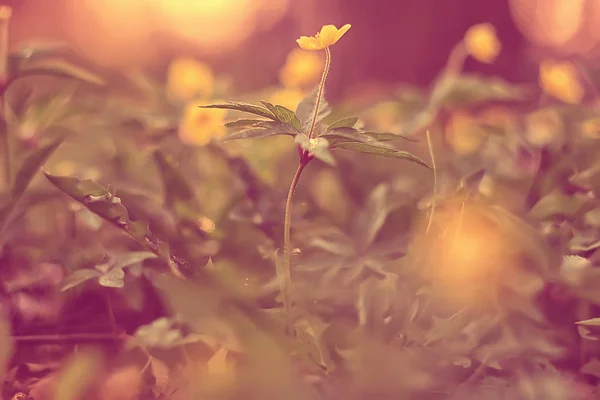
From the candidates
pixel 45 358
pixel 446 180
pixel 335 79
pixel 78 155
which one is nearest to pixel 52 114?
pixel 78 155

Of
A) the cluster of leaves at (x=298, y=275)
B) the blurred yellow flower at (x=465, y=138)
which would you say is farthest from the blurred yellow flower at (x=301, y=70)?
the cluster of leaves at (x=298, y=275)

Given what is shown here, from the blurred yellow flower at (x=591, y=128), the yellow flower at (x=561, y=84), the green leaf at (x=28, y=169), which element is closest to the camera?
the green leaf at (x=28, y=169)

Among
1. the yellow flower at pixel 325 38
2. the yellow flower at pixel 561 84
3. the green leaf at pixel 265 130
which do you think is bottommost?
the yellow flower at pixel 561 84

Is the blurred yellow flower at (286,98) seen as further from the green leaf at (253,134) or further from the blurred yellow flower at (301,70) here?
the green leaf at (253,134)

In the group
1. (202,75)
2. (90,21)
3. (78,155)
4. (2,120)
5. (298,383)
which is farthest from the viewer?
(90,21)

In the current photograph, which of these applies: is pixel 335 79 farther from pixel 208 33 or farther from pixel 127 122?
pixel 127 122

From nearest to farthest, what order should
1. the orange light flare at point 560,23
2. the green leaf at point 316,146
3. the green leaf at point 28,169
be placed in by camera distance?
the green leaf at point 316,146, the green leaf at point 28,169, the orange light flare at point 560,23

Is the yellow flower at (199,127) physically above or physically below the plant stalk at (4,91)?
below

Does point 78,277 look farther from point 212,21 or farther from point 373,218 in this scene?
point 212,21
